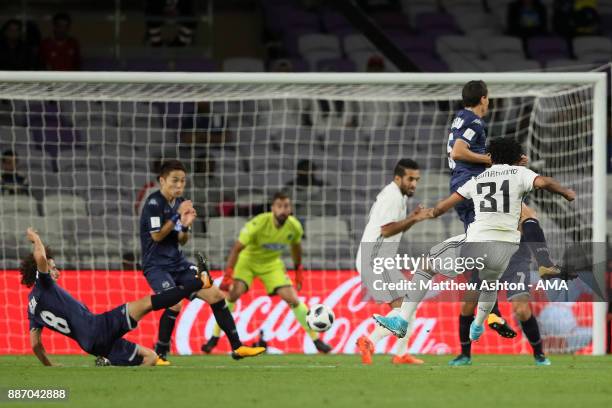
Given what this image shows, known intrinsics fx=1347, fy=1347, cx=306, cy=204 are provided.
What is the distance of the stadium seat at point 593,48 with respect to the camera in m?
19.4

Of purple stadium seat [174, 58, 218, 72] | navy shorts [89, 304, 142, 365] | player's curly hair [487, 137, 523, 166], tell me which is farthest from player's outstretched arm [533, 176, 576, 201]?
purple stadium seat [174, 58, 218, 72]

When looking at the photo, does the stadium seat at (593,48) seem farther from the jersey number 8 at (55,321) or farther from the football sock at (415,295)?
the jersey number 8 at (55,321)

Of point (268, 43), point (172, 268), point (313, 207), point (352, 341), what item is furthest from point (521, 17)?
point (172, 268)

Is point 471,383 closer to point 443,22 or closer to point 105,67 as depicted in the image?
point 105,67

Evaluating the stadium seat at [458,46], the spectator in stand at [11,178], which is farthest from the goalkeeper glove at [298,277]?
the stadium seat at [458,46]

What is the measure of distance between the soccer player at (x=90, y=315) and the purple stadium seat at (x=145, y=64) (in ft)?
27.4

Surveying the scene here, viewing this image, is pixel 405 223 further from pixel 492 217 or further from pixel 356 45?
pixel 356 45

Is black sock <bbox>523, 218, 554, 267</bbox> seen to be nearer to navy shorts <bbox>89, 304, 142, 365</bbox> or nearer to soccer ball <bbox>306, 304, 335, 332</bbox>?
soccer ball <bbox>306, 304, 335, 332</bbox>

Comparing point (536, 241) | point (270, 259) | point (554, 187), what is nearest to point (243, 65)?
point (270, 259)

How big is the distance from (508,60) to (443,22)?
1566 millimetres

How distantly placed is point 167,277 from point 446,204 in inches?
104

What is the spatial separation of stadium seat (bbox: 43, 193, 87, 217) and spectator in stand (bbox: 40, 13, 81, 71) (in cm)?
299

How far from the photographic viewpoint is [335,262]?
14938 millimetres

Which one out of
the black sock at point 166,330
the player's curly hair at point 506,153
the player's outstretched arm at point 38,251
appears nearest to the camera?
the player's outstretched arm at point 38,251
